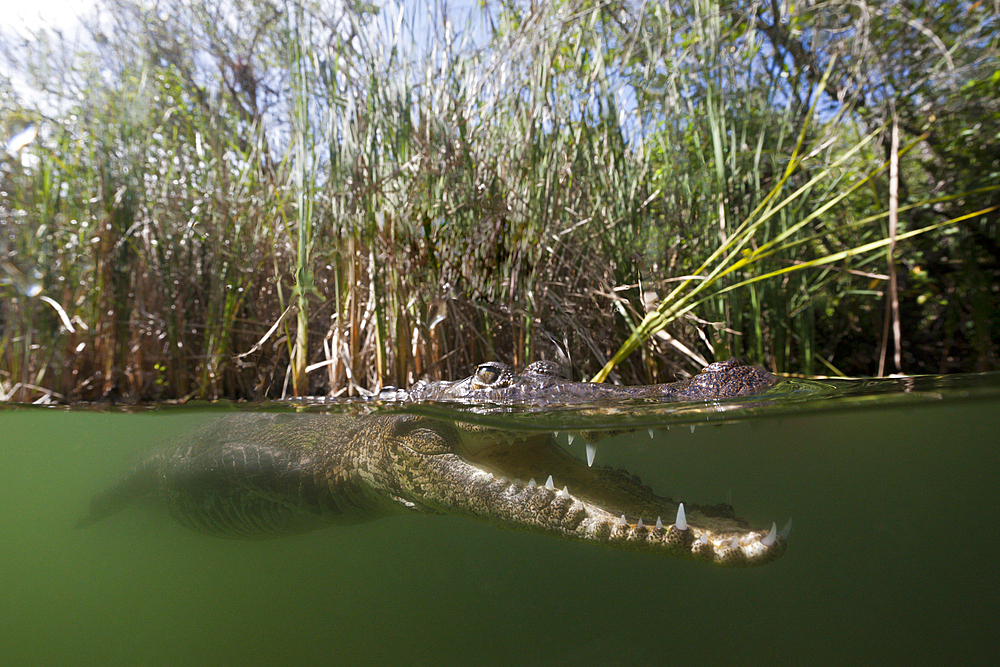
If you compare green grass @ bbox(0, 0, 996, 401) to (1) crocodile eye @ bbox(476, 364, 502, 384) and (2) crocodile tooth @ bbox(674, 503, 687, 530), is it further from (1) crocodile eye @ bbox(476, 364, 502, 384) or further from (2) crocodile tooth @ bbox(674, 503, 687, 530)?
(2) crocodile tooth @ bbox(674, 503, 687, 530)

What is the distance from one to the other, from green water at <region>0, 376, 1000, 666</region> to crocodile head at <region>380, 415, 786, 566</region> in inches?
7.1

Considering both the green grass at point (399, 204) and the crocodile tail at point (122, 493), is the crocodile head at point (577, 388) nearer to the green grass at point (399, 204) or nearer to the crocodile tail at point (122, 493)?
the green grass at point (399, 204)

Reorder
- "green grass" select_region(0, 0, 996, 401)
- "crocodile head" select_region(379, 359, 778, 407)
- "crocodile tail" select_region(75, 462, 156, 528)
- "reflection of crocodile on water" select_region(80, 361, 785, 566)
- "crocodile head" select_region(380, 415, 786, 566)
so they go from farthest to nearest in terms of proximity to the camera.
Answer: "crocodile tail" select_region(75, 462, 156, 528) < "green grass" select_region(0, 0, 996, 401) < "crocodile head" select_region(379, 359, 778, 407) < "reflection of crocodile on water" select_region(80, 361, 785, 566) < "crocodile head" select_region(380, 415, 786, 566)

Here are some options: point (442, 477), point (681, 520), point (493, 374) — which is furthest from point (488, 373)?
point (681, 520)

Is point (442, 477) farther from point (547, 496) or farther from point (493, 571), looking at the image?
point (493, 571)

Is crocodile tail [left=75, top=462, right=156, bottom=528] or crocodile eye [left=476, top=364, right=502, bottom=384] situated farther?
crocodile tail [left=75, top=462, right=156, bottom=528]

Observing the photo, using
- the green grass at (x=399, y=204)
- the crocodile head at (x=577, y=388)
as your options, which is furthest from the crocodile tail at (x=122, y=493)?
the crocodile head at (x=577, y=388)

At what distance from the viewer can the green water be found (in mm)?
3938

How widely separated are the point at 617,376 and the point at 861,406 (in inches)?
62.9

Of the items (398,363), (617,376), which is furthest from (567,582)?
(398,363)

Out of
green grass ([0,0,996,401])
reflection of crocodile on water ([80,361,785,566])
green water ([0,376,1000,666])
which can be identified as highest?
green grass ([0,0,996,401])

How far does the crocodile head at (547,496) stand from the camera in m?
1.67

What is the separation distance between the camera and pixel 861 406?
3.16 meters

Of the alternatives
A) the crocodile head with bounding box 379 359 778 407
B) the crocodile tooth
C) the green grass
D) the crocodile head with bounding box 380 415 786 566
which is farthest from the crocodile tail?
the crocodile tooth
